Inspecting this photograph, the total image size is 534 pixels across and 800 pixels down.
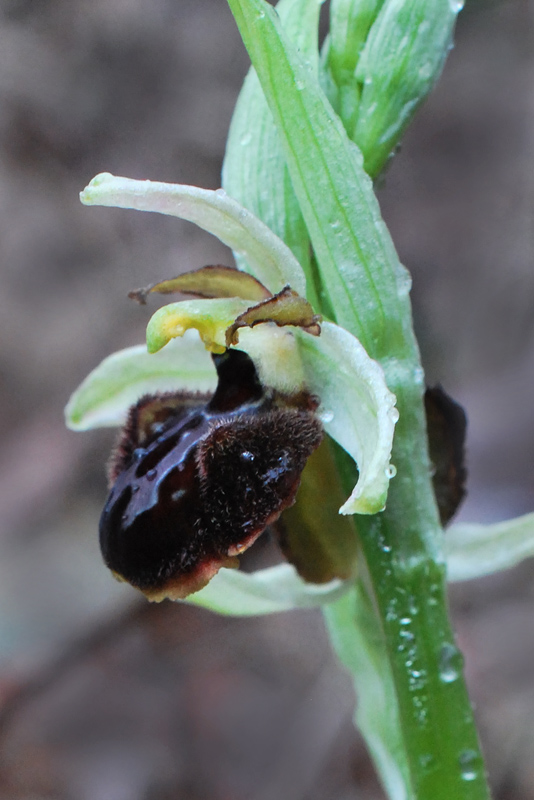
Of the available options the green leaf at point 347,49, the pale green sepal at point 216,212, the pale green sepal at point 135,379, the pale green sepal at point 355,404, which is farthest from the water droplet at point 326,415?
the green leaf at point 347,49

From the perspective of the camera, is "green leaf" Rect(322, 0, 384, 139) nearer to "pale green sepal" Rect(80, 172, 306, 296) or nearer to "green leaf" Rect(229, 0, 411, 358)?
"green leaf" Rect(229, 0, 411, 358)

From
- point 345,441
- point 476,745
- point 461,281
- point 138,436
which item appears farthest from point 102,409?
point 461,281

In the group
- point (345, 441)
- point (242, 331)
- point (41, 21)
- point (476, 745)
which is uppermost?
point (41, 21)

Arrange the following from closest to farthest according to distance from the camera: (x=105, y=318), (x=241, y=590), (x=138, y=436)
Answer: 1. (x=138, y=436)
2. (x=241, y=590)
3. (x=105, y=318)

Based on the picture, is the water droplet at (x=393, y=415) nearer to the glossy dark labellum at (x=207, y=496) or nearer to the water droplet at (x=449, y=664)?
the glossy dark labellum at (x=207, y=496)

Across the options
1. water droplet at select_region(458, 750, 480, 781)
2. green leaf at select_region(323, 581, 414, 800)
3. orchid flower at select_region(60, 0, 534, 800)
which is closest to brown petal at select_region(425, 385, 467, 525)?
orchid flower at select_region(60, 0, 534, 800)

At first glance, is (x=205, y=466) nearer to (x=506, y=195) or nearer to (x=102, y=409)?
(x=102, y=409)

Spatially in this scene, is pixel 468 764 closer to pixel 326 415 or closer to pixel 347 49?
pixel 326 415
